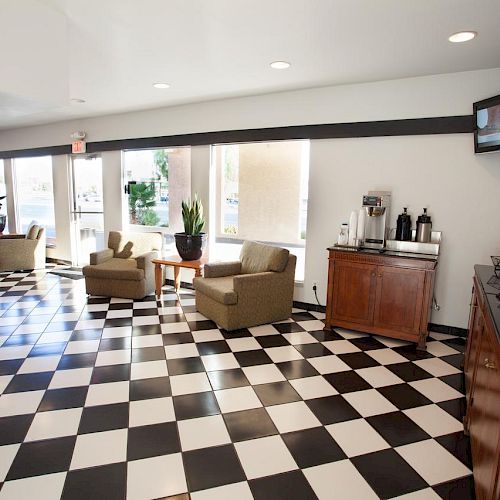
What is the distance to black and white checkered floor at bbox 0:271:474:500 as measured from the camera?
183 cm

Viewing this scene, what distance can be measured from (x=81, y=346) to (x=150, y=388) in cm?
104

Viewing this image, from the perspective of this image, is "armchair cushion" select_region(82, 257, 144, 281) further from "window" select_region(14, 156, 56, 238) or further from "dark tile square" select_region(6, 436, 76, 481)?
"window" select_region(14, 156, 56, 238)

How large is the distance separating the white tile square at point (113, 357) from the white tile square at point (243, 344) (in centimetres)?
89

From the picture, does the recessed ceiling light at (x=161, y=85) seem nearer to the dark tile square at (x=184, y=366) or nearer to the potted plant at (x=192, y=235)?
the potted plant at (x=192, y=235)

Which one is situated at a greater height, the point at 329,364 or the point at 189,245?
the point at 189,245

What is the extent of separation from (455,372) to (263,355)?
1540mm

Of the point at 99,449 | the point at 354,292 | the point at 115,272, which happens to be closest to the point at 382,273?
the point at 354,292

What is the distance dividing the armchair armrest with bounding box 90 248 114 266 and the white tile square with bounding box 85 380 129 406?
8.01 feet

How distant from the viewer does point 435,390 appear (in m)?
2.70

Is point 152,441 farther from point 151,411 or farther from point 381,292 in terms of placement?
point 381,292

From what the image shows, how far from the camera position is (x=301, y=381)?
9.18 ft

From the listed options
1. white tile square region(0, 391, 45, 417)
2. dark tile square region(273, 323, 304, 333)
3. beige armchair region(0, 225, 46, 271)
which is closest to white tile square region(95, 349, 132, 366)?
white tile square region(0, 391, 45, 417)

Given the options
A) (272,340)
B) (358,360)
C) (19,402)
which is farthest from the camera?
(272,340)

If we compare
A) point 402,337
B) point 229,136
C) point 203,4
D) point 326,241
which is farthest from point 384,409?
point 229,136
